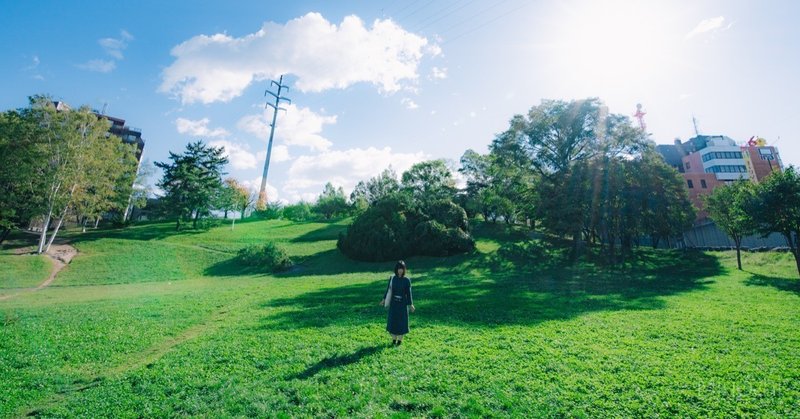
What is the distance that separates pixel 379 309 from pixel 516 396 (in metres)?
9.58

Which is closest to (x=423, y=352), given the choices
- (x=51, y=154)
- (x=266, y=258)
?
(x=266, y=258)

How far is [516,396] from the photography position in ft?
24.8

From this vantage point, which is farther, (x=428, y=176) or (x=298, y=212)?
(x=298, y=212)

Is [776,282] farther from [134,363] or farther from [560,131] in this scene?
[134,363]

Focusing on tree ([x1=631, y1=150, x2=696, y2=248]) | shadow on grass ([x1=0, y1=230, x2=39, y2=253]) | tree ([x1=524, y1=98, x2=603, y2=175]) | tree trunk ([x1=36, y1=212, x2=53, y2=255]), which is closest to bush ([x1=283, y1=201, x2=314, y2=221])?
shadow on grass ([x1=0, y1=230, x2=39, y2=253])

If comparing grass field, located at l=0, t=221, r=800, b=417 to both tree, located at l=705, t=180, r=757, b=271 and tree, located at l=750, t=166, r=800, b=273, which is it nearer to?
tree, located at l=750, t=166, r=800, b=273

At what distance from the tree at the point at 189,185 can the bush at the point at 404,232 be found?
3295 cm

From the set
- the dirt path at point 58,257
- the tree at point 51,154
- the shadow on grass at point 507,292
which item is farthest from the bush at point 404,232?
the tree at point 51,154

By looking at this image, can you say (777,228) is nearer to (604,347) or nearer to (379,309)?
(604,347)

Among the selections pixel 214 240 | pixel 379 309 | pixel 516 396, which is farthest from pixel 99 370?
pixel 214 240

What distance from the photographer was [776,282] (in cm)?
2280

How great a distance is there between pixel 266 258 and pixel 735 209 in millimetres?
43713

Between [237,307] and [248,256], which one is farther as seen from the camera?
[248,256]

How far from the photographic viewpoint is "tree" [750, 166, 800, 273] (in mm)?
24094
